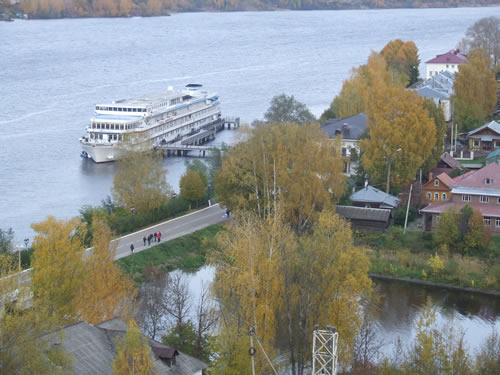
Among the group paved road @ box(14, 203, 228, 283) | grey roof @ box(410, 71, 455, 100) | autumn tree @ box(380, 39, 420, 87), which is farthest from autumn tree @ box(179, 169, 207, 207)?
autumn tree @ box(380, 39, 420, 87)

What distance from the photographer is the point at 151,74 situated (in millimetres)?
63750

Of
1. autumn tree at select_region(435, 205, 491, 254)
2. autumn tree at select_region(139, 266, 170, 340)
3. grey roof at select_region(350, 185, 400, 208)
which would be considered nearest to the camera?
autumn tree at select_region(139, 266, 170, 340)

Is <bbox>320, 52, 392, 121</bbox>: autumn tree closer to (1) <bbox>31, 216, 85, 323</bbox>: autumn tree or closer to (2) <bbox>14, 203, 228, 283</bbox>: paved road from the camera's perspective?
(2) <bbox>14, 203, 228, 283</bbox>: paved road

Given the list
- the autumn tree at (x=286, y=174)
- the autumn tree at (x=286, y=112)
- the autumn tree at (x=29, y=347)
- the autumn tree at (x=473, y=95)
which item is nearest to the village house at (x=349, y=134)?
the autumn tree at (x=286, y=112)

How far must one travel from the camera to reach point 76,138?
4181 centimetres

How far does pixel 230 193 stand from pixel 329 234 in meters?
6.98

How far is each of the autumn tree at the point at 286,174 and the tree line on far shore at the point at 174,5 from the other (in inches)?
4023

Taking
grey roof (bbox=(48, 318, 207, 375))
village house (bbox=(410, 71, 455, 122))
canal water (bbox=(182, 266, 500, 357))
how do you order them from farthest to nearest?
village house (bbox=(410, 71, 455, 122)), canal water (bbox=(182, 266, 500, 357)), grey roof (bbox=(48, 318, 207, 375))

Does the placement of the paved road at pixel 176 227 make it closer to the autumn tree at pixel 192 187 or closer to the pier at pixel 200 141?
the autumn tree at pixel 192 187

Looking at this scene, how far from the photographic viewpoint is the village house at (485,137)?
111 feet

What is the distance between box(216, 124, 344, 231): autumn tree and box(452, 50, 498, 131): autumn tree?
14.6 m

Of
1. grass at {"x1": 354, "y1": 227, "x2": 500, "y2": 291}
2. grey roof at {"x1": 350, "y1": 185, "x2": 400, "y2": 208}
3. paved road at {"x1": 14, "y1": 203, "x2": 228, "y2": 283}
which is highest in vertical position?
grey roof at {"x1": 350, "y1": 185, "x2": 400, "y2": 208}

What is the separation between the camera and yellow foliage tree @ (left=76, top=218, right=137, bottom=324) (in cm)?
1541

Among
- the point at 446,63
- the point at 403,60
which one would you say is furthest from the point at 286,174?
the point at 446,63
